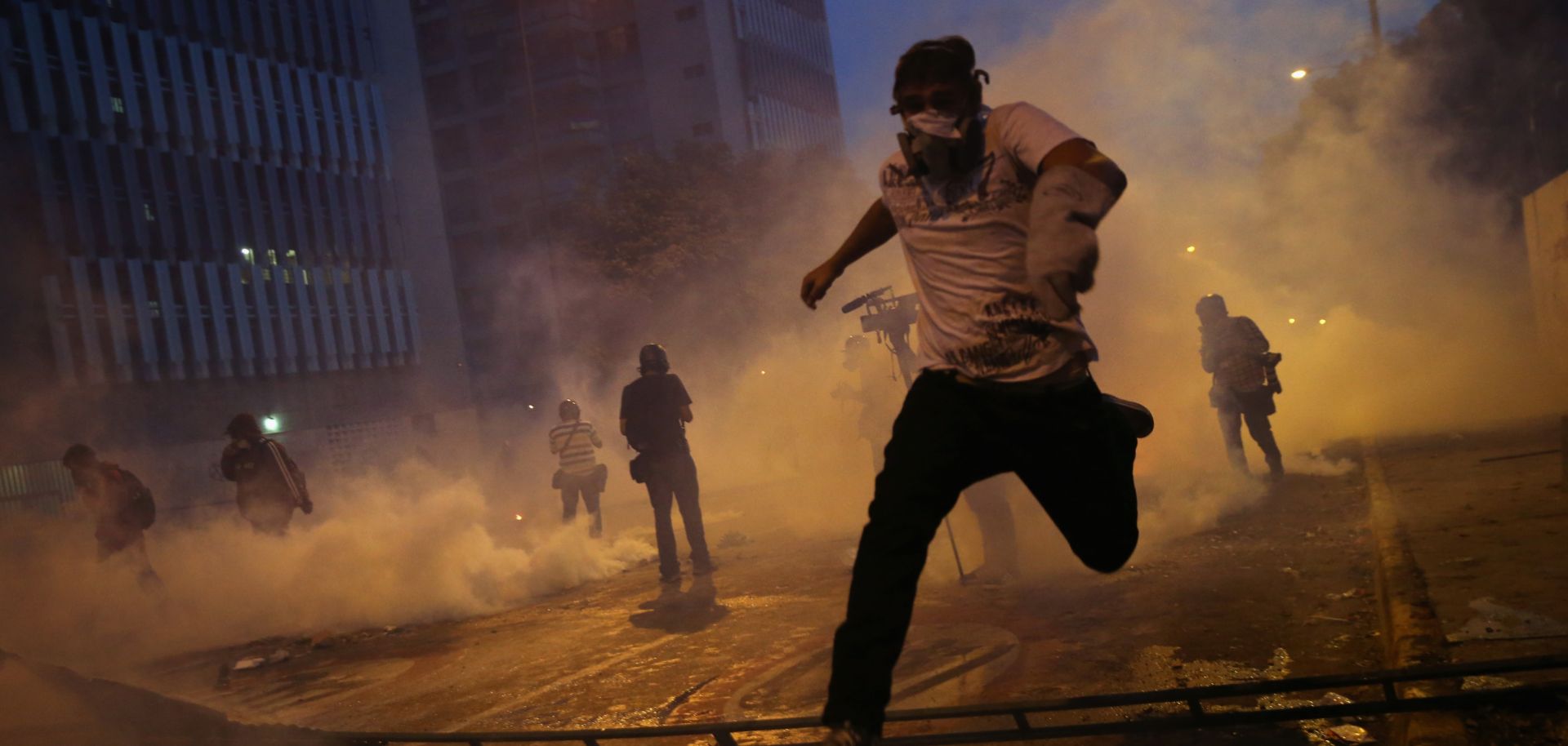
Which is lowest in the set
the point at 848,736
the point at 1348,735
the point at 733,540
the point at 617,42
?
the point at 733,540

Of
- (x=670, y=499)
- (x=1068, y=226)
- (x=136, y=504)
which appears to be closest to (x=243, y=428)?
(x=136, y=504)

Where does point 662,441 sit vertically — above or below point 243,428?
below

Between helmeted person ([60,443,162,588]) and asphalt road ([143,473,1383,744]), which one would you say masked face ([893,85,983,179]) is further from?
helmeted person ([60,443,162,588])

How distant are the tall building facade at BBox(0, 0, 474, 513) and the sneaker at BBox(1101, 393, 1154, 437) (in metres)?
28.1

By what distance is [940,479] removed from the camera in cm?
264

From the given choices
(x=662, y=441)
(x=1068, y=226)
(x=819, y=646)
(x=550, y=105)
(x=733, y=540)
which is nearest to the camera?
(x=1068, y=226)

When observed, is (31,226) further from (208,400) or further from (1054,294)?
(1054,294)

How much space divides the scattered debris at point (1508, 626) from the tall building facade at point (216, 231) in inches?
1108

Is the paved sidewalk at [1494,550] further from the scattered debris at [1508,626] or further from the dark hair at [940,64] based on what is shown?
the dark hair at [940,64]

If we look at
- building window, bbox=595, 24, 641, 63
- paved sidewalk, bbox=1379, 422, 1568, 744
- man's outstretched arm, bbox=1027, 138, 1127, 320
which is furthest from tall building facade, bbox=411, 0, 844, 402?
man's outstretched arm, bbox=1027, 138, 1127, 320

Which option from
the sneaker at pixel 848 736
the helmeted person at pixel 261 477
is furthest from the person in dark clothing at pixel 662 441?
the sneaker at pixel 848 736

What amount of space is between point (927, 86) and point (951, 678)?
3.03m

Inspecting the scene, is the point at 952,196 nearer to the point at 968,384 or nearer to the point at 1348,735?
the point at 968,384

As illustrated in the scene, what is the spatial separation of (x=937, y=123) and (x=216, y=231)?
118 ft
